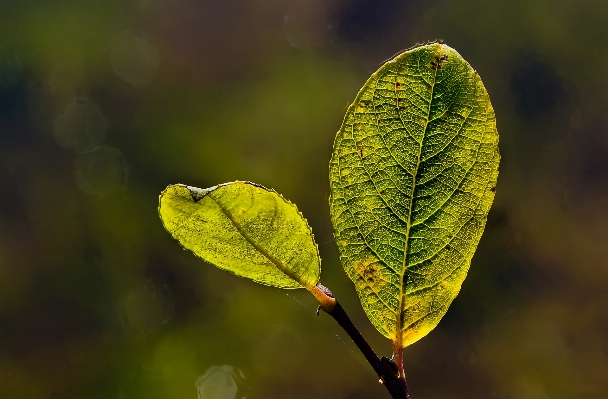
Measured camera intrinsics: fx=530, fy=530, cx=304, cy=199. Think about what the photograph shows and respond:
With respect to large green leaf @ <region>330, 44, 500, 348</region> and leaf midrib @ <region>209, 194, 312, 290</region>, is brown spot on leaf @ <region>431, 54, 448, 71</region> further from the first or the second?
leaf midrib @ <region>209, 194, 312, 290</region>

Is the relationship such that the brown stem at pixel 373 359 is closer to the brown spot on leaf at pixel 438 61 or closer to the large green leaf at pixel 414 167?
the large green leaf at pixel 414 167

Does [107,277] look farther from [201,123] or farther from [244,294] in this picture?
[201,123]

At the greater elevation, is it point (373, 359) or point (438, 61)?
point (438, 61)

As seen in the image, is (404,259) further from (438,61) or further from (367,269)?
(438,61)

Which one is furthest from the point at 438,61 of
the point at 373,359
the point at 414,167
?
the point at 373,359

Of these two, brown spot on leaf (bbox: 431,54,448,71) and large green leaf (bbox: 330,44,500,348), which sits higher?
brown spot on leaf (bbox: 431,54,448,71)

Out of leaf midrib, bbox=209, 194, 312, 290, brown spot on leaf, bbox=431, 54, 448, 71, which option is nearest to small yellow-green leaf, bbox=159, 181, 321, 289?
leaf midrib, bbox=209, 194, 312, 290
